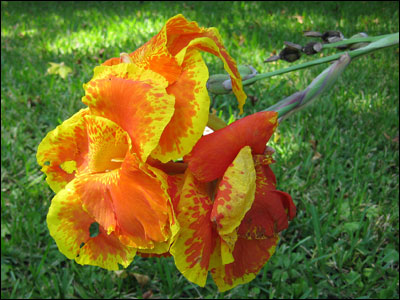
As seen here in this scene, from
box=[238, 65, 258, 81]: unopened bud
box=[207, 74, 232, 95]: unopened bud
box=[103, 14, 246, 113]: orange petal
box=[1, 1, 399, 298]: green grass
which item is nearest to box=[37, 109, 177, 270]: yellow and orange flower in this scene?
box=[103, 14, 246, 113]: orange petal

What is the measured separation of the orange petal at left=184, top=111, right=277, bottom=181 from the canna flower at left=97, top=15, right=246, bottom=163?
30 millimetres

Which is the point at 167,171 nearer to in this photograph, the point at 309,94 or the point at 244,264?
the point at 244,264

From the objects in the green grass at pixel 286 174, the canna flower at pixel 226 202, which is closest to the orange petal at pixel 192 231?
the canna flower at pixel 226 202

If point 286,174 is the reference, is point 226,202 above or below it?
above

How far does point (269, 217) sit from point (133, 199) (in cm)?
21

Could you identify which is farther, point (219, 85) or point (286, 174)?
point (286, 174)

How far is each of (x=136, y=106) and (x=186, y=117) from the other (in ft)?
0.24

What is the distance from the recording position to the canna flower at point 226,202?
551 millimetres

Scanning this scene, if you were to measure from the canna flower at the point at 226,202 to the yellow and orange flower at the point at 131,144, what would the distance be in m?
0.03

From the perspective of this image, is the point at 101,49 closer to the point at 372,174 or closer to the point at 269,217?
the point at 372,174

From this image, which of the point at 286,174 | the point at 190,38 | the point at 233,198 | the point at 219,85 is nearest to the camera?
the point at 233,198

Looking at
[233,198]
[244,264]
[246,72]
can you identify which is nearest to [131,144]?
[233,198]

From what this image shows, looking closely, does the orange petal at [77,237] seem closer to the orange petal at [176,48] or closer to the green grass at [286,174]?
the orange petal at [176,48]

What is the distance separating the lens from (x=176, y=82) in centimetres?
58
